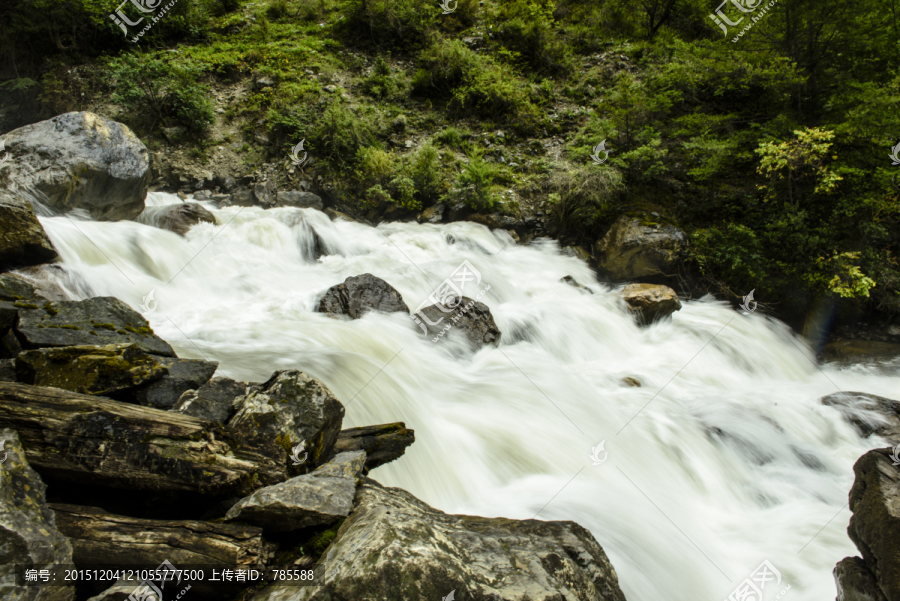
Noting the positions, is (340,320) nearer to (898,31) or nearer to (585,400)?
(585,400)

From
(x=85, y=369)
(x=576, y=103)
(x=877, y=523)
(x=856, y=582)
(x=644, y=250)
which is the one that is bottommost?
(x=644, y=250)

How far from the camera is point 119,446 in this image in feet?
7.54

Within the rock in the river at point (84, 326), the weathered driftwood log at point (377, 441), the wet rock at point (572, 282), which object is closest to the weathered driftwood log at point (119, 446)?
the weathered driftwood log at point (377, 441)

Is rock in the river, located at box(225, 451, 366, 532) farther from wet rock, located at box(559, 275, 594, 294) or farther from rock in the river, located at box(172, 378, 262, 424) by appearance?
wet rock, located at box(559, 275, 594, 294)

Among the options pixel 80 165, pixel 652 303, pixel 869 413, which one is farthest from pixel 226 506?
pixel 80 165

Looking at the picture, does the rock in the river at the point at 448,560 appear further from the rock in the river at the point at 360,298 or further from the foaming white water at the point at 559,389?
the rock in the river at the point at 360,298

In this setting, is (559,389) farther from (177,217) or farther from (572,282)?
(177,217)

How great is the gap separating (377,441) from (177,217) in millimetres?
8604

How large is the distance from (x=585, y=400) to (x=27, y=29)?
20159mm

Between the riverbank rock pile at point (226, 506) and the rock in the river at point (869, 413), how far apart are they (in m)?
6.11

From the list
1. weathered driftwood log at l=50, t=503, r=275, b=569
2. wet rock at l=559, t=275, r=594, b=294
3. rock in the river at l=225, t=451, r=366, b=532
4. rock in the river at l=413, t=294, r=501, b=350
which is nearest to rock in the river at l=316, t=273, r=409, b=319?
rock in the river at l=413, t=294, r=501, b=350

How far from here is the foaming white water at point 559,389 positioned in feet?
13.3

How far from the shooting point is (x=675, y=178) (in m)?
12.4

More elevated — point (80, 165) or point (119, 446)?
point (80, 165)
